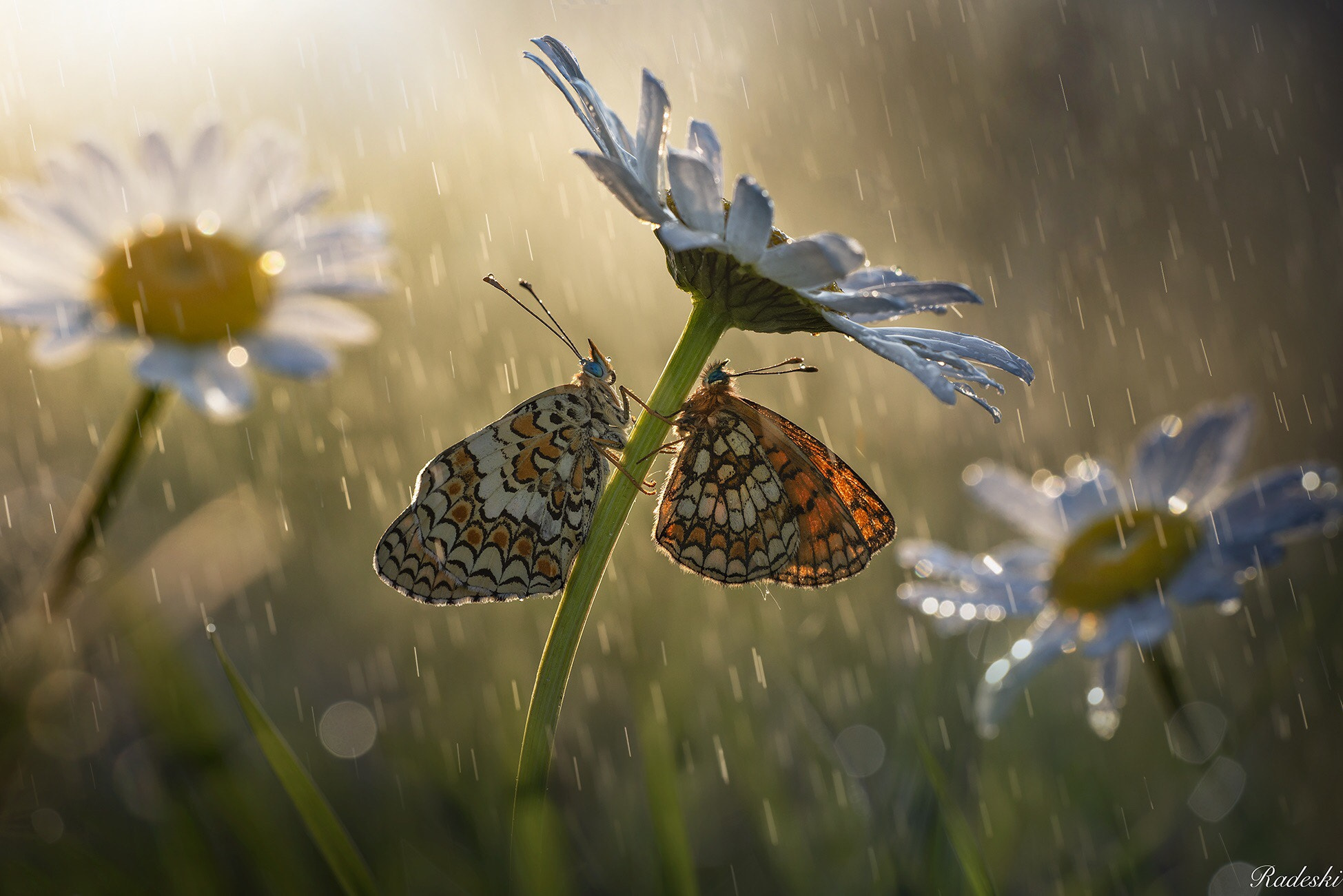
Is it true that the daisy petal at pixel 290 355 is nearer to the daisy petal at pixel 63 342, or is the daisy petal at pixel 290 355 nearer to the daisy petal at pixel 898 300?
the daisy petal at pixel 63 342

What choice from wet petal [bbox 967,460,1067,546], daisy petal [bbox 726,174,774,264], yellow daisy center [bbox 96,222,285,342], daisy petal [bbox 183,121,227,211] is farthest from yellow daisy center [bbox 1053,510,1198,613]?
daisy petal [bbox 183,121,227,211]

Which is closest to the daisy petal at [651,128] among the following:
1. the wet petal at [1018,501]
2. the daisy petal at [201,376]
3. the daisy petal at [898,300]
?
the daisy petal at [898,300]

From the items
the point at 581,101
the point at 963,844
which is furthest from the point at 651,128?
the point at 963,844

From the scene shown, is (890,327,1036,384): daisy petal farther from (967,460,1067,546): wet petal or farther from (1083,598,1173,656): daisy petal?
(967,460,1067,546): wet petal

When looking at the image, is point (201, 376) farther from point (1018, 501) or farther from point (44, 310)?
point (1018, 501)

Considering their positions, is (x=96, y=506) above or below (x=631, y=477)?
above

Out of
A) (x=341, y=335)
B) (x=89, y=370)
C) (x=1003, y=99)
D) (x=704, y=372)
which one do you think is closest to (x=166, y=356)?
(x=341, y=335)
